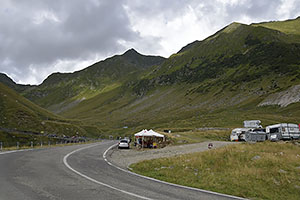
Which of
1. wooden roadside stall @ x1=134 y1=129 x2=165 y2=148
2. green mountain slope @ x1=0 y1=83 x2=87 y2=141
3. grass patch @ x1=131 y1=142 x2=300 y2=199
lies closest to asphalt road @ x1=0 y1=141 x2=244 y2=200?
grass patch @ x1=131 y1=142 x2=300 y2=199

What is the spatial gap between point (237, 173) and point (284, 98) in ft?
273

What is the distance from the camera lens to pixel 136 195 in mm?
8125

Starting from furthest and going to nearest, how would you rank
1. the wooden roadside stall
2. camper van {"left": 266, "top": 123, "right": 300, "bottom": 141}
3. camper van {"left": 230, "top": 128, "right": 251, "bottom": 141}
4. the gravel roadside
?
camper van {"left": 230, "top": 128, "right": 251, "bottom": 141}
the wooden roadside stall
camper van {"left": 266, "top": 123, "right": 300, "bottom": 141}
the gravel roadside

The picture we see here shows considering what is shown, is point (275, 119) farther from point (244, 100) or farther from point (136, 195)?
point (136, 195)

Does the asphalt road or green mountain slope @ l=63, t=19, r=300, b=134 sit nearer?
the asphalt road

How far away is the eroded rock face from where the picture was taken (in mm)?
78625

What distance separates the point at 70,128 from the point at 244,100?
241 ft

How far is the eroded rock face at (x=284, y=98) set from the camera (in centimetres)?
7862

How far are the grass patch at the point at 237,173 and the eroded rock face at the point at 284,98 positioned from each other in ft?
244

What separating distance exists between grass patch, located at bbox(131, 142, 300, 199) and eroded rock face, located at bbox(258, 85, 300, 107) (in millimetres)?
74273

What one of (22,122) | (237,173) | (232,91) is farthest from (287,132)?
(232,91)

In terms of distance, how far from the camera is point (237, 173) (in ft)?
40.3

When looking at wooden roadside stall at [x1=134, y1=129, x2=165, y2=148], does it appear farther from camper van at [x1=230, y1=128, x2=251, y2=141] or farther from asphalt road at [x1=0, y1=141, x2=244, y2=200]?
asphalt road at [x1=0, y1=141, x2=244, y2=200]

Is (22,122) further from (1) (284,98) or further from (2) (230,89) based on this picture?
(2) (230,89)
